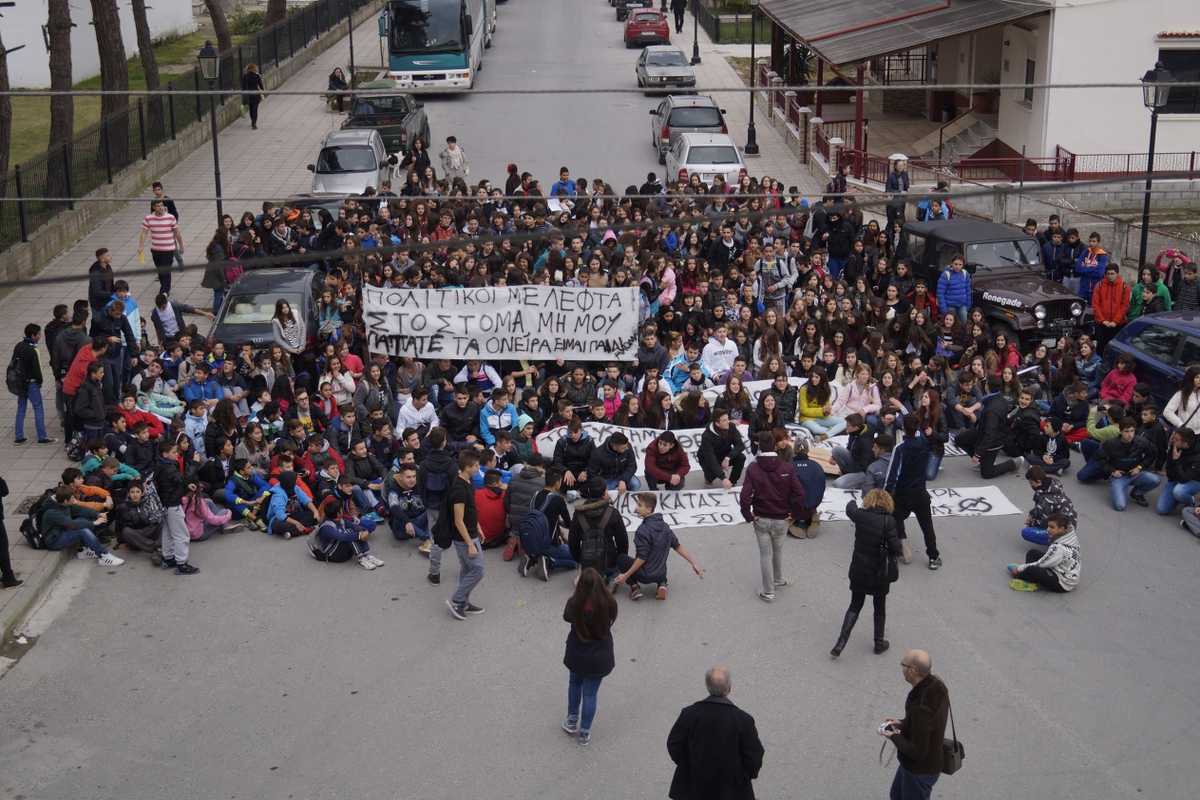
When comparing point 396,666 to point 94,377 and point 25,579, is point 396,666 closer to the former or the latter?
point 25,579

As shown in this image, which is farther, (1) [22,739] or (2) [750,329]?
(2) [750,329]

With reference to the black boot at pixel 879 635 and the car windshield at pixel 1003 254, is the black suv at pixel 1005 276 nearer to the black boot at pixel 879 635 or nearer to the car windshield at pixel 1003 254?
the car windshield at pixel 1003 254

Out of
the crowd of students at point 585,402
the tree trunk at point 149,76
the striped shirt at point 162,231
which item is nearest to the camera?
the crowd of students at point 585,402

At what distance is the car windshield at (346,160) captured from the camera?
90.4ft

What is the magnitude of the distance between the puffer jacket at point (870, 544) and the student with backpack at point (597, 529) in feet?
7.07

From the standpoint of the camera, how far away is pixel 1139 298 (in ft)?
61.8

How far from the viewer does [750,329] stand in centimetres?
1822

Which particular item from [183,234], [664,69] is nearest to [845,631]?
[183,234]

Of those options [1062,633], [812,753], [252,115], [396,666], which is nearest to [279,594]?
[396,666]

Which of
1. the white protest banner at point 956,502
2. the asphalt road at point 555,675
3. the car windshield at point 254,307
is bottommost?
the asphalt road at point 555,675

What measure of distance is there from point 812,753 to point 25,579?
7.99 meters

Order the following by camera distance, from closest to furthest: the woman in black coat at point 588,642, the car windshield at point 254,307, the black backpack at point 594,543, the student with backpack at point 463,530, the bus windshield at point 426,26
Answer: the woman in black coat at point 588,642
the black backpack at point 594,543
the student with backpack at point 463,530
the car windshield at point 254,307
the bus windshield at point 426,26

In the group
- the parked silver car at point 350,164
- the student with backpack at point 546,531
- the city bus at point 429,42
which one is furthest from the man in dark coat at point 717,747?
the city bus at point 429,42

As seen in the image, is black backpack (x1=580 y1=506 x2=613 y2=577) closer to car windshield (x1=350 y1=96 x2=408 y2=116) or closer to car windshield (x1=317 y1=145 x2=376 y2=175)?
→ car windshield (x1=317 y1=145 x2=376 y2=175)
